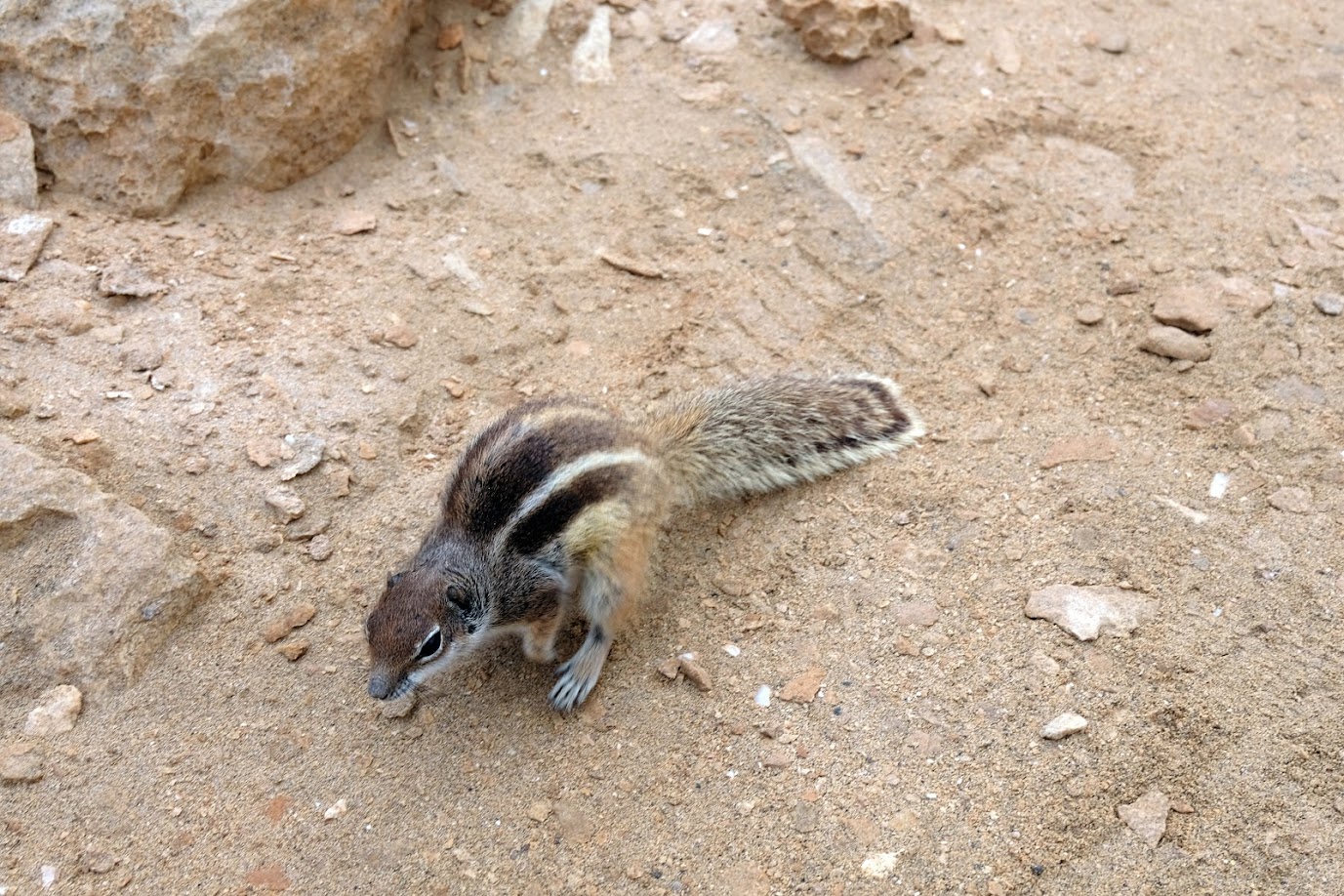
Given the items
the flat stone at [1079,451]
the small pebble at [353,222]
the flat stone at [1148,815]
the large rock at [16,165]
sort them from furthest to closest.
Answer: the small pebble at [353,222] < the large rock at [16,165] < the flat stone at [1079,451] < the flat stone at [1148,815]

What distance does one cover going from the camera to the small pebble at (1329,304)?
441cm

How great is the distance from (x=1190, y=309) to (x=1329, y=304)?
0.53 metres

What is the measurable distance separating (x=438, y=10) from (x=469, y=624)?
328 cm

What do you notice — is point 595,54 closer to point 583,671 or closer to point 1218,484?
point 583,671

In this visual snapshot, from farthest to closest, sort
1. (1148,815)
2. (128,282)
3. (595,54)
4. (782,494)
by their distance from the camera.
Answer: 1. (595,54)
2. (128,282)
3. (782,494)
4. (1148,815)

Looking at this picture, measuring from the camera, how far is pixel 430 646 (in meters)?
3.32

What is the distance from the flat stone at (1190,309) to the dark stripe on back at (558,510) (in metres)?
2.36

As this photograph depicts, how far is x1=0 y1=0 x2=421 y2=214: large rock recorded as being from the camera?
4.32 meters

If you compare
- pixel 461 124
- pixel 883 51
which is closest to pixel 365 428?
pixel 461 124

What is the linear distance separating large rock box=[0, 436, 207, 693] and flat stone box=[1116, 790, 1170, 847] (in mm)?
2795

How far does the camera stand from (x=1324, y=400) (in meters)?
4.12

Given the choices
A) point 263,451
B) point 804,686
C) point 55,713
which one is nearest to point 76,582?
point 55,713

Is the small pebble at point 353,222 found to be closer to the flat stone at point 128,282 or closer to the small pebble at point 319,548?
the flat stone at point 128,282

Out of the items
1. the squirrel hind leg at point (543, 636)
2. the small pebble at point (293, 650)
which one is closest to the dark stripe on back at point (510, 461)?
the squirrel hind leg at point (543, 636)
